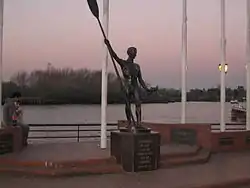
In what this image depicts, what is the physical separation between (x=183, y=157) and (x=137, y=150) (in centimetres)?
179

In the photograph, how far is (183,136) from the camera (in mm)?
11914

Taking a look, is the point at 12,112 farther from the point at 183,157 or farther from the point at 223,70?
the point at 223,70

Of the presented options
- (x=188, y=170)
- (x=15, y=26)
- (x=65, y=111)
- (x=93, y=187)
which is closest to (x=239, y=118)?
(x=65, y=111)

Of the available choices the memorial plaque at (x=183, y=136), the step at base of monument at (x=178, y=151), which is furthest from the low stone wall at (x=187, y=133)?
the step at base of monument at (x=178, y=151)

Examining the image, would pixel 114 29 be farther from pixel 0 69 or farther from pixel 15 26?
pixel 0 69

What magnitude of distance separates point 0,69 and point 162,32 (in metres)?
7.14

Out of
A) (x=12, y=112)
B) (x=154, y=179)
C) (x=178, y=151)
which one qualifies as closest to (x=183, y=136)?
(x=178, y=151)

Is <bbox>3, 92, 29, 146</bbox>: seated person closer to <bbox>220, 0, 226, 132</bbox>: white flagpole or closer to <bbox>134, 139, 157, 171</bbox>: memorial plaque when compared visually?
<bbox>134, 139, 157, 171</bbox>: memorial plaque

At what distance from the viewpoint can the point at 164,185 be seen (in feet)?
23.3

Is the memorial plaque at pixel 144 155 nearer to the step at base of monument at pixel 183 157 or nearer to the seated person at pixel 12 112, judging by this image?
the step at base of monument at pixel 183 157

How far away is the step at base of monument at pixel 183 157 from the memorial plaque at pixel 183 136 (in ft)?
3.11

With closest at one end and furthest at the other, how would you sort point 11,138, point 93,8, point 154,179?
point 154,179
point 93,8
point 11,138

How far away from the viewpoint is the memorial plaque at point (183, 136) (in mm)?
11672

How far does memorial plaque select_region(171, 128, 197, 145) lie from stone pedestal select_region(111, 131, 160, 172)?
3.28m
